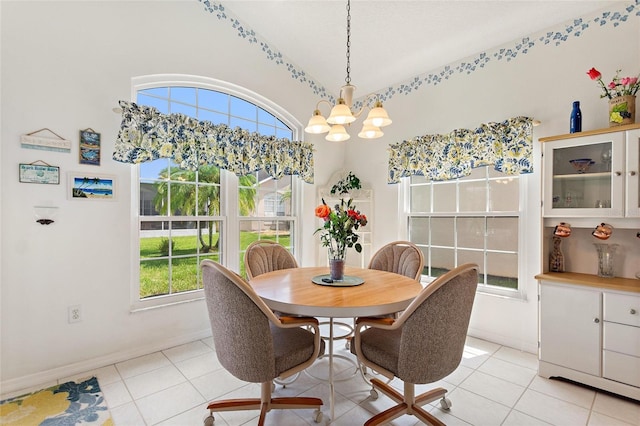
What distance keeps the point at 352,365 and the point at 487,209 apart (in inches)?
79.4

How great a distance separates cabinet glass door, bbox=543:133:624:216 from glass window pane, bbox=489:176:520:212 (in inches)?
18.9

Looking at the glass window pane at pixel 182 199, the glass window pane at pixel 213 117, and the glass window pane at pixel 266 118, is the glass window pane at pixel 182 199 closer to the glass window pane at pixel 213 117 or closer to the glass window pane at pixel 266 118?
the glass window pane at pixel 213 117

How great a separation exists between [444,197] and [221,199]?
2.46m

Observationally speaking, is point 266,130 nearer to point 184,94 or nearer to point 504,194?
point 184,94

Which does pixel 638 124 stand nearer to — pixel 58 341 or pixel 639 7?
pixel 639 7

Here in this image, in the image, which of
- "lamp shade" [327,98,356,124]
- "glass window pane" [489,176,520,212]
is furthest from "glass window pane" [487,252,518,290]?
"lamp shade" [327,98,356,124]

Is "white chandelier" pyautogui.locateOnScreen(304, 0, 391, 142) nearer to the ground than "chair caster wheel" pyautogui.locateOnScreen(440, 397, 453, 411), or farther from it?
farther from it

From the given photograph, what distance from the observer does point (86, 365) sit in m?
2.35

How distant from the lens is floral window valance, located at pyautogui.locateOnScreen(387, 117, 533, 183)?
2.65 meters

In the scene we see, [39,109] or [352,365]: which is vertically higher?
[39,109]

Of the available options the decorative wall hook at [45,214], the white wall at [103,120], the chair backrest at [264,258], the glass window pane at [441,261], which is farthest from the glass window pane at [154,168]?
the glass window pane at [441,261]

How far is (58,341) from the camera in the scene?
7.44 ft

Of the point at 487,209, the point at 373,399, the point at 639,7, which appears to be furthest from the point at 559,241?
the point at 373,399

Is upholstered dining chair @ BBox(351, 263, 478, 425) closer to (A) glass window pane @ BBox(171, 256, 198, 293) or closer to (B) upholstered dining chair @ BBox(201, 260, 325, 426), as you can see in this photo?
(B) upholstered dining chair @ BBox(201, 260, 325, 426)
